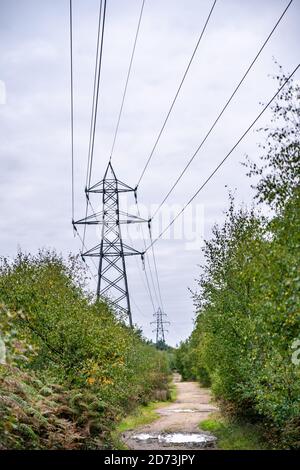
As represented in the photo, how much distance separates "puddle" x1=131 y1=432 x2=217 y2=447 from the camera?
2147 centimetres

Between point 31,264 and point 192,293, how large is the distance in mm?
12097

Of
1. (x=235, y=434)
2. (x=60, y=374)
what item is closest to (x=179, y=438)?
(x=235, y=434)

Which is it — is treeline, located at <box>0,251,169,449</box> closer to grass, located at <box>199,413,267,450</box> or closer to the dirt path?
the dirt path

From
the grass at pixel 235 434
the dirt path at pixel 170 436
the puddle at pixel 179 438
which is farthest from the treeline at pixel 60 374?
the grass at pixel 235 434

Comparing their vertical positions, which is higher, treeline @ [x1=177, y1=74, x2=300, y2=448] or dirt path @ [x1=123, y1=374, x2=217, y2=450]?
treeline @ [x1=177, y1=74, x2=300, y2=448]

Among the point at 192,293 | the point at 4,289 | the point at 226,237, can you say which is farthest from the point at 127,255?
the point at 4,289

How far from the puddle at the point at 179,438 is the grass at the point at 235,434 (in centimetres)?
49

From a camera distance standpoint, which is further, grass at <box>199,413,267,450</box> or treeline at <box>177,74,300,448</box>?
grass at <box>199,413,267,450</box>

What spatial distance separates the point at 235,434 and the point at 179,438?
8.38 ft

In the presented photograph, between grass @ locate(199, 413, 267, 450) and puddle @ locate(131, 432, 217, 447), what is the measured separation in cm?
49

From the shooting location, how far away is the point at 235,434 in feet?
71.0

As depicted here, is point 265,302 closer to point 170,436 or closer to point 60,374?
point 60,374

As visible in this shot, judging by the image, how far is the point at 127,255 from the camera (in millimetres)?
31891

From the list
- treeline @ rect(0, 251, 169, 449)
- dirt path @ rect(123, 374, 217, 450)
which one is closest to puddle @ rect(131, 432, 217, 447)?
dirt path @ rect(123, 374, 217, 450)
